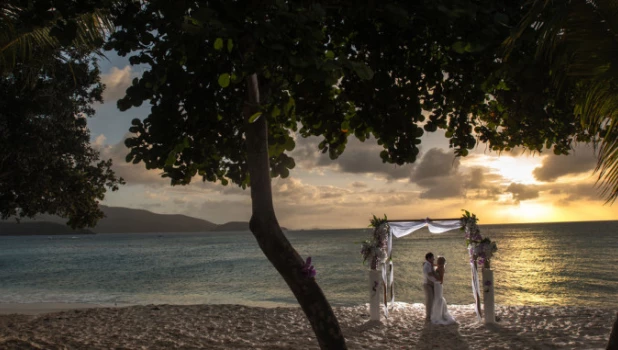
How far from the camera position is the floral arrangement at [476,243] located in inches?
455

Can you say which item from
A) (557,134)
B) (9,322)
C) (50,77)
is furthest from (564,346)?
(9,322)

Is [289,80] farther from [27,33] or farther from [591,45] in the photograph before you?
[27,33]

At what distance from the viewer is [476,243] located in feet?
38.9

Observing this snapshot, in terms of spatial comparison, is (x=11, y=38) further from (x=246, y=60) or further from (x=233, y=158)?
(x=246, y=60)

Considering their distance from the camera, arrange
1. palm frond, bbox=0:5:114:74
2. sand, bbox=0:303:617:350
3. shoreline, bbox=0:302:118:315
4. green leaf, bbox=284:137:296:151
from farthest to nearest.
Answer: shoreline, bbox=0:302:118:315 → sand, bbox=0:303:617:350 → palm frond, bbox=0:5:114:74 → green leaf, bbox=284:137:296:151

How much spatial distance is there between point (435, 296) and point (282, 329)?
3635mm

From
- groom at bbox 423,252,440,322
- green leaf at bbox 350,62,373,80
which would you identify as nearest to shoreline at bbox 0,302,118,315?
groom at bbox 423,252,440,322

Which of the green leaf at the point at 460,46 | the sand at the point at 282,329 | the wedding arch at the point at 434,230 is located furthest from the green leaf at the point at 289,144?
the wedding arch at the point at 434,230

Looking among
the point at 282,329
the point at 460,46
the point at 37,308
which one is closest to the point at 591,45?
the point at 460,46

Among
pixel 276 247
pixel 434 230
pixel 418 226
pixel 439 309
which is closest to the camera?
pixel 276 247

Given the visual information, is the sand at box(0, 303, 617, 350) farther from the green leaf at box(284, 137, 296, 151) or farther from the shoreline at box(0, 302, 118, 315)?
the green leaf at box(284, 137, 296, 151)

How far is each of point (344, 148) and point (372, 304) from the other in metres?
5.81

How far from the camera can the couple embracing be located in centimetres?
1167

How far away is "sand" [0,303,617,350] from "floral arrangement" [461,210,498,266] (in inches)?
58.6
